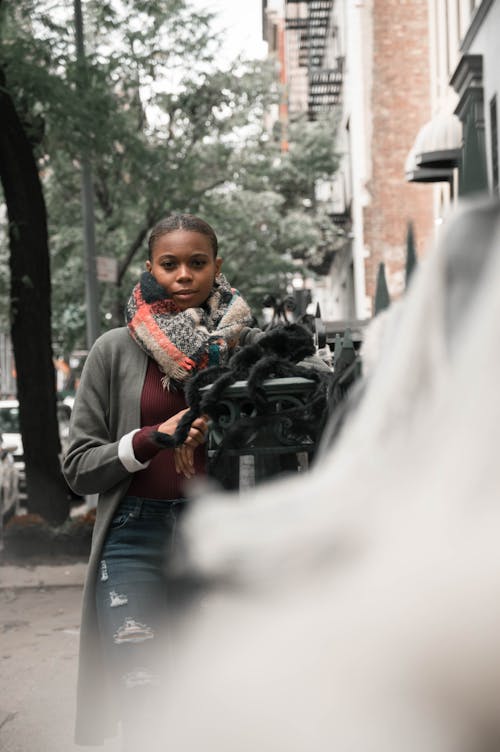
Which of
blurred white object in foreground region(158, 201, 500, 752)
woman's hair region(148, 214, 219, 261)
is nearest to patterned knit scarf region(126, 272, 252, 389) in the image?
woman's hair region(148, 214, 219, 261)

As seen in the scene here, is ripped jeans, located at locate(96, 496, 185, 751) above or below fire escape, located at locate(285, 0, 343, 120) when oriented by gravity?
below

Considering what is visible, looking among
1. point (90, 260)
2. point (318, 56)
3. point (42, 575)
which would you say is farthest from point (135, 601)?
point (318, 56)

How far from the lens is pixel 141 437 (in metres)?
3.07

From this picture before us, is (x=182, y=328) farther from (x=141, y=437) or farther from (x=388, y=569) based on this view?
(x=388, y=569)

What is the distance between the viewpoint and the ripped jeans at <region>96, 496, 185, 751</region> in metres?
2.90

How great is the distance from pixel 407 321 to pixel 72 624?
7.10 m

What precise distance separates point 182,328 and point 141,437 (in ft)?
1.04

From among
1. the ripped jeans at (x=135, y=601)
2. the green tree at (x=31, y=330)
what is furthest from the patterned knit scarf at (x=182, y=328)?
the green tree at (x=31, y=330)

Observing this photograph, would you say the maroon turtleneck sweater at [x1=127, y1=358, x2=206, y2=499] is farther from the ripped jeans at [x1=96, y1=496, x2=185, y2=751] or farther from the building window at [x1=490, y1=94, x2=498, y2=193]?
the building window at [x1=490, y1=94, x2=498, y2=193]

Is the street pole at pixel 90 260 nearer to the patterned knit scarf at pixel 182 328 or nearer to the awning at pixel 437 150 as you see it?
→ the awning at pixel 437 150

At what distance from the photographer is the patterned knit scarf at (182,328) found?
318 centimetres

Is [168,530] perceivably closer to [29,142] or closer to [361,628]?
[361,628]

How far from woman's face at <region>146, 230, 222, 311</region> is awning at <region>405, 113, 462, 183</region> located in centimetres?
1269

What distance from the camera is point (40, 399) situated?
11930 millimetres
